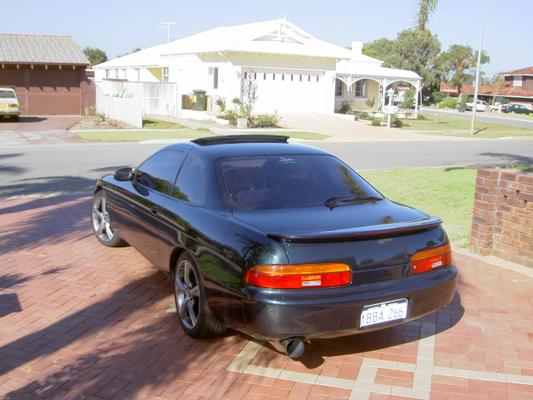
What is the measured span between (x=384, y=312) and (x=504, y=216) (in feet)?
11.3

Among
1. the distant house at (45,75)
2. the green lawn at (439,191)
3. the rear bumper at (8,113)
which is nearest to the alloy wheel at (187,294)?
the green lawn at (439,191)

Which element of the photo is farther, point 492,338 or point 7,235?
point 7,235

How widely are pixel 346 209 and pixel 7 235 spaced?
496 cm

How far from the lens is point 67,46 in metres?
35.1

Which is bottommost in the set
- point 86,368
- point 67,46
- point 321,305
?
point 86,368

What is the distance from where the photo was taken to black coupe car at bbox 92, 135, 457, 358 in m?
3.93

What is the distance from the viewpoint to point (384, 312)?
4.16 m

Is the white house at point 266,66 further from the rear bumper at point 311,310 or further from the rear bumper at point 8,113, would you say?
the rear bumper at point 311,310

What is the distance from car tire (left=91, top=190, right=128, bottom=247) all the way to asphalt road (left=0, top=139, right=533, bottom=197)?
13.4ft

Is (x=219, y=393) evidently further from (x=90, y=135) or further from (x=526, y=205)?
(x=90, y=135)

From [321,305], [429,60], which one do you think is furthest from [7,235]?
[429,60]

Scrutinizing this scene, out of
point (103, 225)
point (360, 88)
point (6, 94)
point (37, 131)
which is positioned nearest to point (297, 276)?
point (103, 225)

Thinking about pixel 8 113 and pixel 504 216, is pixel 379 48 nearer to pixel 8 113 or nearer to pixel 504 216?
pixel 8 113

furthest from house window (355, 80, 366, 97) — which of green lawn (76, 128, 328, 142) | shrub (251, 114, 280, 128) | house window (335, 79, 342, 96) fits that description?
green lawn (76, 128, 328, 142)
